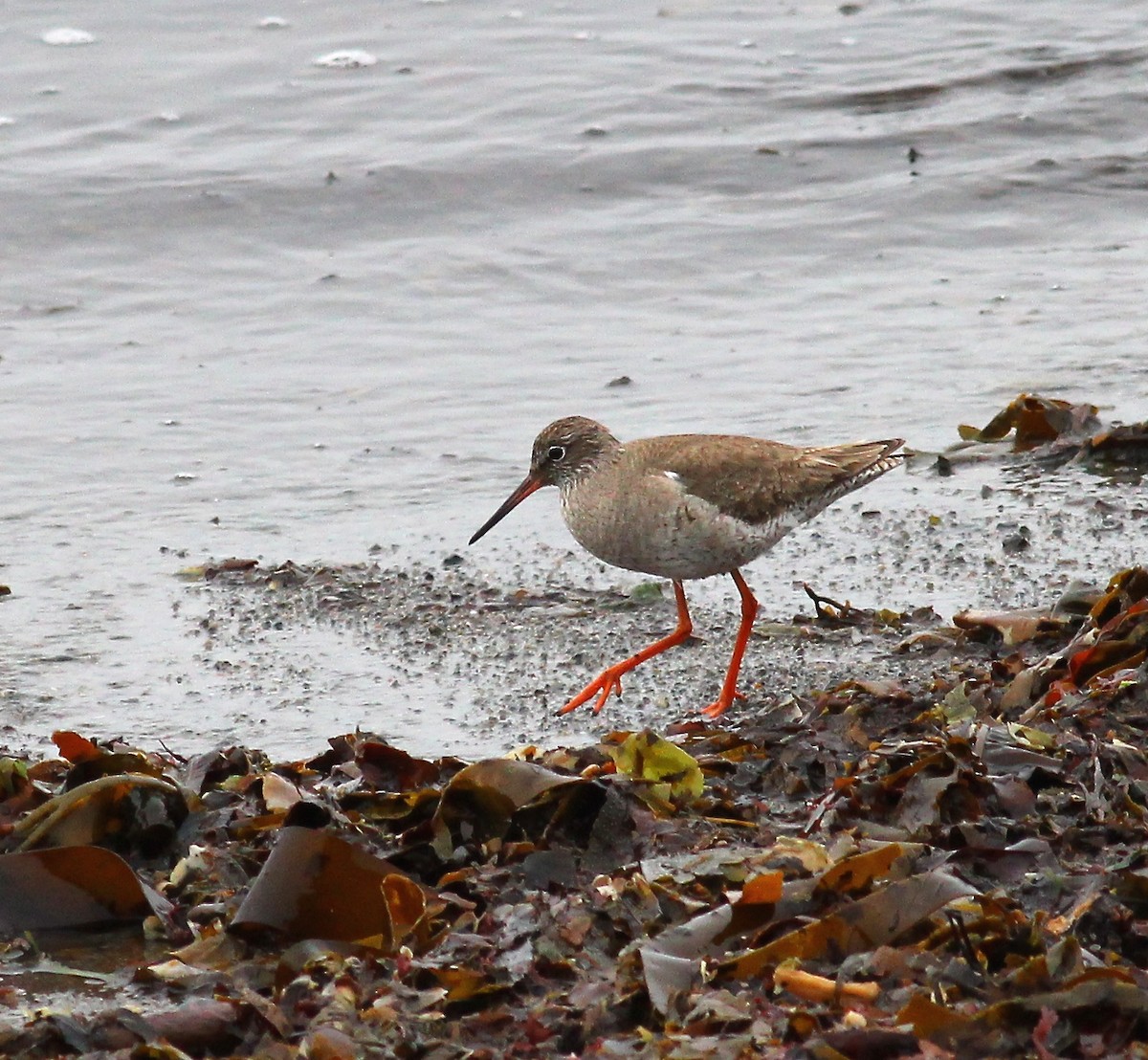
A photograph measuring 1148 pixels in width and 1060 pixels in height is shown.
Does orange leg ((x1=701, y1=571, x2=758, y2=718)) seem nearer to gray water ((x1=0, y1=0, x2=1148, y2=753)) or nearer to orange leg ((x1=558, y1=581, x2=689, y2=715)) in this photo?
orange leg ((x1=558, y1=581, x2=689, y2=715))

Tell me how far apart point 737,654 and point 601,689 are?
0.47 m

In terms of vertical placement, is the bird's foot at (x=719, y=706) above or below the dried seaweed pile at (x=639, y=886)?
below

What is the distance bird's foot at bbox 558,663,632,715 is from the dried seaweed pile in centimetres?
86

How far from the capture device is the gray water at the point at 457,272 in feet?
23.5

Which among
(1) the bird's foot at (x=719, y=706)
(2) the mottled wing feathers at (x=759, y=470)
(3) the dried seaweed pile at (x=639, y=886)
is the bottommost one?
(1) the bird's foot at (x=719, y=706)

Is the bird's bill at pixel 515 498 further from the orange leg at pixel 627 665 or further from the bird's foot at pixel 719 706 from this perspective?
the bird's foot at pixel 719 706

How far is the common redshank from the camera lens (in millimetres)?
6016

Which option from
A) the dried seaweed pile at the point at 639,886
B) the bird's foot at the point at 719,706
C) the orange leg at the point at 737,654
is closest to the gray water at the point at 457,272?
the orange leg at the point at 737,654

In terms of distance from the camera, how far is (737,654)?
5812 millimetres

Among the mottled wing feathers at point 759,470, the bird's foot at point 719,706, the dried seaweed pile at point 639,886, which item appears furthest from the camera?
the mottled wing feathers at point 759,470

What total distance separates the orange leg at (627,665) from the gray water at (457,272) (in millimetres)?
232

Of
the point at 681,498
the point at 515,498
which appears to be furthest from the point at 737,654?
the point at 515,498

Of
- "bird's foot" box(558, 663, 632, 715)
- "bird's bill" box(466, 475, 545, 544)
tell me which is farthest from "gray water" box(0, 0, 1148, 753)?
"bird's bill" box(466, 475, 545, 544)

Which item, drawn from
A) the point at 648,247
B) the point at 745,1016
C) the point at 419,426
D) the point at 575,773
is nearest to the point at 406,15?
the point at 648,247
